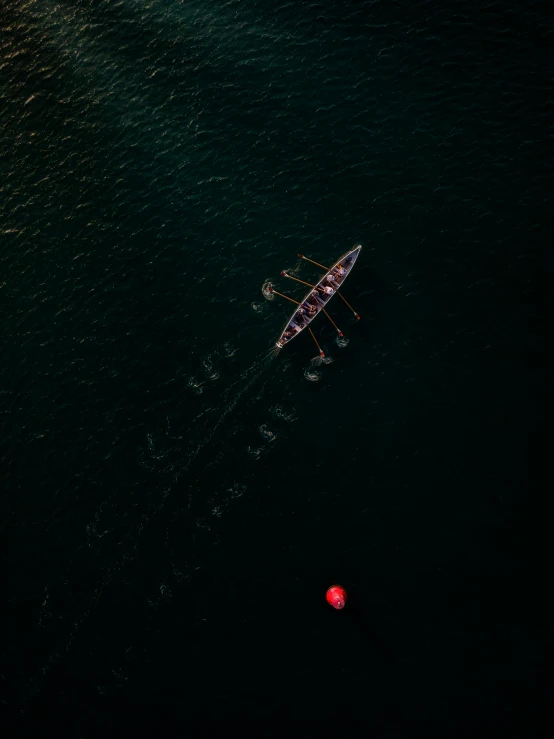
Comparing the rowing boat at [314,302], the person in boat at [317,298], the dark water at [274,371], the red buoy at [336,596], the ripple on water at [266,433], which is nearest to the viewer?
the red buoy at [336,596]

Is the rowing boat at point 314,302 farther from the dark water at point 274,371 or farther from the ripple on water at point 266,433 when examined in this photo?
the ripple on water at point 266,433

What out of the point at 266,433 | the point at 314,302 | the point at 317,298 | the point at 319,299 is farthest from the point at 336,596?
the point at 317,298

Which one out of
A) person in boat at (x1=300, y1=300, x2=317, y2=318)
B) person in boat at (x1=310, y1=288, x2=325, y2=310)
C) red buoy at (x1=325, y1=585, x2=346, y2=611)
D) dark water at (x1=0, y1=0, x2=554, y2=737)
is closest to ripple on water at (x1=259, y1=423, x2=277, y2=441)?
dark water at (x1=0, y1=0, x2=554, y2=737)

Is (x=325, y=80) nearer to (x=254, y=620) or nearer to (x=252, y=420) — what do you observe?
(x=252, y=420)

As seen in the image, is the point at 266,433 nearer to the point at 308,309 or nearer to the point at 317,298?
the point at 308,309

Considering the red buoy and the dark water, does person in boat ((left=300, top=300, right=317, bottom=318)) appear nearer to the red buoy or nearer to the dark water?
the dark water

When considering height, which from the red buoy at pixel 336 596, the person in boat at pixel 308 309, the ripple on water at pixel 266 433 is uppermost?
the person in boat at pixel 308 309

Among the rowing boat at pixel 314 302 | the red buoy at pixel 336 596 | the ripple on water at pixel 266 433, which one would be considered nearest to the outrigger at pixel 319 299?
the rowing boat at pixel 314 302

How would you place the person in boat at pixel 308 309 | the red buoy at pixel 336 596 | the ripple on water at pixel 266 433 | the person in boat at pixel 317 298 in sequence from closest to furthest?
the red buoy at pixel 336 596 < the ripple on water at pixel 266 433 < the person in boat at pixel 308 309 < the person in boat at pixel 317 298
